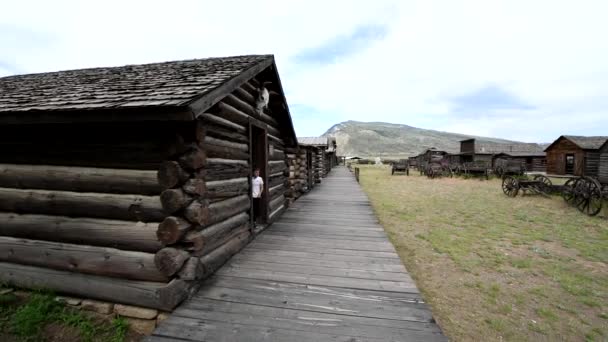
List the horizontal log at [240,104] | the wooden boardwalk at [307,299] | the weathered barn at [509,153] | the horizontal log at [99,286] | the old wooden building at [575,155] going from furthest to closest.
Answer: the weathered barn at [509,153] < the old wooden building at [575,155] < the horizontal log at [240,104] < the horizontal log at [99,286] < the wooden boardwalk at [307,299]

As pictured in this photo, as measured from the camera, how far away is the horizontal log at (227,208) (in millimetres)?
4188

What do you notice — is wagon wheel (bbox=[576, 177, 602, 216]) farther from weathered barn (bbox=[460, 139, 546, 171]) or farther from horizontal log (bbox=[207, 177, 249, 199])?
weathered barn (bbox=[460, 139, 546, 171])

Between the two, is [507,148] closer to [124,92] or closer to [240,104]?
[240,104]

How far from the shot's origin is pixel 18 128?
3.92 m

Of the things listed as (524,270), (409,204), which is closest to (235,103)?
(524,270)

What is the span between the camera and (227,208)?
4719mm

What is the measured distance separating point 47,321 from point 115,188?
6.31ft

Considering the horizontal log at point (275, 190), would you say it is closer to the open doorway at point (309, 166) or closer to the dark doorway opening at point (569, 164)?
the open doorway at point (309, 166)

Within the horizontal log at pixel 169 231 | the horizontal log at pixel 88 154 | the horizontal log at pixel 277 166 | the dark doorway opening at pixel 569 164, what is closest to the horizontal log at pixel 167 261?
the horizontal log at pixel 169 231

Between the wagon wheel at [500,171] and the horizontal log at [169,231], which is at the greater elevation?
the horizontal log at [169,231]

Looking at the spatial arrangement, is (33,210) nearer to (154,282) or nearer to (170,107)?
(154,282)

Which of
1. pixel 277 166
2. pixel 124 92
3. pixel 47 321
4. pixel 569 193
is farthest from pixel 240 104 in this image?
pixel 569 193

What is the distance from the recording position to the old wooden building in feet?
88.7

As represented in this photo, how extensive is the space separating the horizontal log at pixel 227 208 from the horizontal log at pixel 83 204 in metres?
0.84
